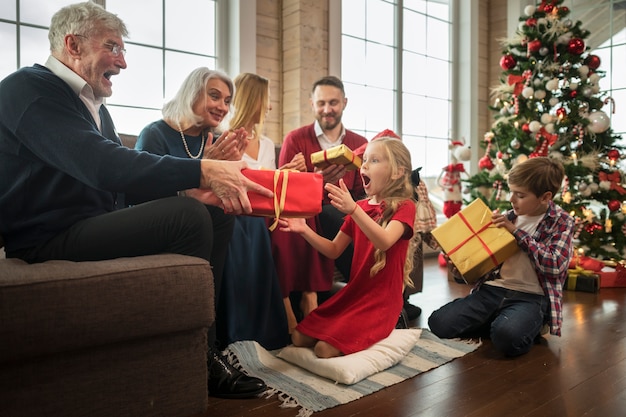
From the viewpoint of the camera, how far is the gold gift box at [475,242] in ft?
7.56

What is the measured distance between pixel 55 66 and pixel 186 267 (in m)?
0.73

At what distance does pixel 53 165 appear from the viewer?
1444 mm

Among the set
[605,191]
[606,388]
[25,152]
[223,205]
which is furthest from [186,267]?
[605,191]

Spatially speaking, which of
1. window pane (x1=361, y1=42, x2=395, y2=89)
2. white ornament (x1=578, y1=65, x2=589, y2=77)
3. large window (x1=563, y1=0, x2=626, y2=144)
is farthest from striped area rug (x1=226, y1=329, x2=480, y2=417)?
large window (x1=563, y1=0, x2=626, y2=144)

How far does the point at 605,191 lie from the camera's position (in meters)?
4.05

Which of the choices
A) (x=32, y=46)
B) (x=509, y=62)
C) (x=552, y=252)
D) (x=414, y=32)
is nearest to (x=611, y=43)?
(x=509, y=62)

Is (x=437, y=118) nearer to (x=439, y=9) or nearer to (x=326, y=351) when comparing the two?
(x=439, y=9)

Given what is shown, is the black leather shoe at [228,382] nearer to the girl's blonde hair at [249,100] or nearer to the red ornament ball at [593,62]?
the girl's blonde hair at [249,100]

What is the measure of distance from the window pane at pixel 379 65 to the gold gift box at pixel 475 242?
2896 mm

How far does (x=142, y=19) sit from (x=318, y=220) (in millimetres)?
2014

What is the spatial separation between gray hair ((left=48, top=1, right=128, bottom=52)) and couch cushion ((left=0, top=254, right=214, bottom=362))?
27.0 inches

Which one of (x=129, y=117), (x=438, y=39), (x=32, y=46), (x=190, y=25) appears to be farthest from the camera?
(x=438, y=39)

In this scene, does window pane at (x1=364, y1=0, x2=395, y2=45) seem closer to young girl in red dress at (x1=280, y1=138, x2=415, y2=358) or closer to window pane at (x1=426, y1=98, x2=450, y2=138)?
window pane at (x1=426, y1=98, x2=450, y2=138)

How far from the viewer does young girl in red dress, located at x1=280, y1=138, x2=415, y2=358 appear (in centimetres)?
201
